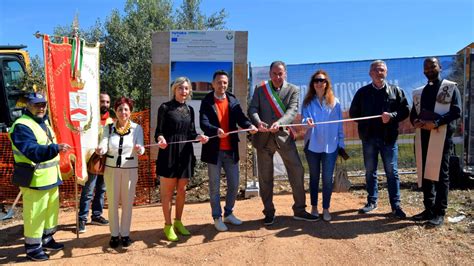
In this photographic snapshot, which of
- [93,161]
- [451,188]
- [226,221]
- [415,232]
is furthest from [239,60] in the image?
[451,188]

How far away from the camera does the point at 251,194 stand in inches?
288

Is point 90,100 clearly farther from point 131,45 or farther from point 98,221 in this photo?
point 131,45

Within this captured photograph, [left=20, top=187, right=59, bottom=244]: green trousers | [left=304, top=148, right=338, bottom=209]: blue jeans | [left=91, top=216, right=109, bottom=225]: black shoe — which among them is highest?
[left=304, top=148, right=338, bottom=209]: blue jeans

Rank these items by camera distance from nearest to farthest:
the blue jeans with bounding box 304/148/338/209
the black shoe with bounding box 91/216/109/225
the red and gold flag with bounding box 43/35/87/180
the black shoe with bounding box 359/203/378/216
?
the red and gold flag with bounding box 43/35/87/180
the blue jeans with bounding box 304/148/338/209
the black shoe with bounding box 359/203/378/216
the black shoe with bounding box 91/216/109/225

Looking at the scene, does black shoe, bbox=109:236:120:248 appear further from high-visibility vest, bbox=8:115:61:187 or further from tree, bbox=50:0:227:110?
tree, bbox=50:0:227:110

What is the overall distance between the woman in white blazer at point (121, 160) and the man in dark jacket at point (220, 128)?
2.94ft

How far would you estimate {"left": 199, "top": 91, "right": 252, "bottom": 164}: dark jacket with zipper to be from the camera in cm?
503

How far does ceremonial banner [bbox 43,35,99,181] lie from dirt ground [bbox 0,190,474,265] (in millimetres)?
1065

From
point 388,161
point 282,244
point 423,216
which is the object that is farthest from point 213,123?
point 423,216

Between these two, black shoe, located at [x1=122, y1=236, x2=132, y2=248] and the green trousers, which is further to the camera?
black shoe, located at [x1=122, y1=236, x2=132, y2=248]

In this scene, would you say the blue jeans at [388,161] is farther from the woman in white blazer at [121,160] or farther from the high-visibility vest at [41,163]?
the high-visibility vest at [41,163]

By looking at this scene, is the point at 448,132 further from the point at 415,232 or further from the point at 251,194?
the point at 251,194

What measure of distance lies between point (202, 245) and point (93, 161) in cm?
165

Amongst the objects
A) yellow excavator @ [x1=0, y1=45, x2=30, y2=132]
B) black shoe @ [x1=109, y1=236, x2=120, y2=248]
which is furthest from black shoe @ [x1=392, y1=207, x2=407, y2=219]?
yellow excavator @ [x1=0, y1=45, x2=30, y2=132]
